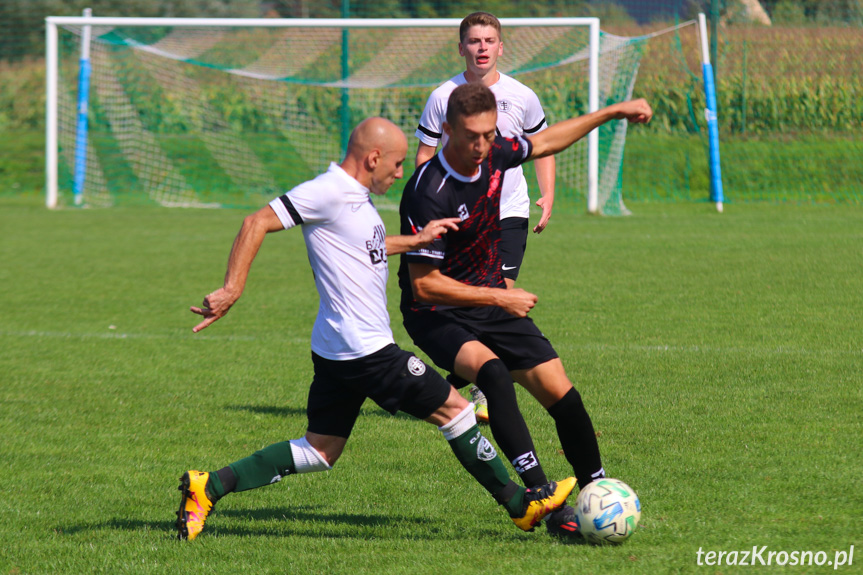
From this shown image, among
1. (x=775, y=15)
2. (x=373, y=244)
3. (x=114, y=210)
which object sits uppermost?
(x=775, y=15)

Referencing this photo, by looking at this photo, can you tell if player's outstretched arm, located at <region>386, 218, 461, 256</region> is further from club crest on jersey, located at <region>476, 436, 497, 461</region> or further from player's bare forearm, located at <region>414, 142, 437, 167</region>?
player's bare forearm, located at <region>414, 142, 437, 167</region>

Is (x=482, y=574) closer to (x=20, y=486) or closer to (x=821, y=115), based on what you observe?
(x=20, y=486)

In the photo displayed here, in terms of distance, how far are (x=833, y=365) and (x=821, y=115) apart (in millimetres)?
14517

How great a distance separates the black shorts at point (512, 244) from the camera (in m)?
6.23

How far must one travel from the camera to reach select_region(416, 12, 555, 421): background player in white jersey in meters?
6.24

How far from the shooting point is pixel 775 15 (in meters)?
21.1

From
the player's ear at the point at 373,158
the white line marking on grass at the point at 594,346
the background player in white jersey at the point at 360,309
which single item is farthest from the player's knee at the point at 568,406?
the white line marking on grass at the point at 594,346

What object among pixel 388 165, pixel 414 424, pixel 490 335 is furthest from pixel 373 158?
pixel 414 424

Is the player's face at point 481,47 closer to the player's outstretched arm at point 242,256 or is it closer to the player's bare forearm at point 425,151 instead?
the player's bare forearm at point 425,151

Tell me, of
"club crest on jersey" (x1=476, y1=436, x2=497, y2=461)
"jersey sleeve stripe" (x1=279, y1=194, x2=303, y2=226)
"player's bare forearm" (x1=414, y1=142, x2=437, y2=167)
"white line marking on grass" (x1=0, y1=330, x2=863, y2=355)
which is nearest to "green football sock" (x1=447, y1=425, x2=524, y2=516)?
"club crest on jersey" (x1=476, y1=436, x2=497, y2=461)

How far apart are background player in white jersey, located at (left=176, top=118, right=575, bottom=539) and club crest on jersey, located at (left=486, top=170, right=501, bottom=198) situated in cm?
33

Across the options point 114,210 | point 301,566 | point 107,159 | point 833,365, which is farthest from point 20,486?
point 107,159

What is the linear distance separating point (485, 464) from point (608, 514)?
1.87 feet

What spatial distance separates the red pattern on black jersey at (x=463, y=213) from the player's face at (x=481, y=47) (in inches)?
64.9
